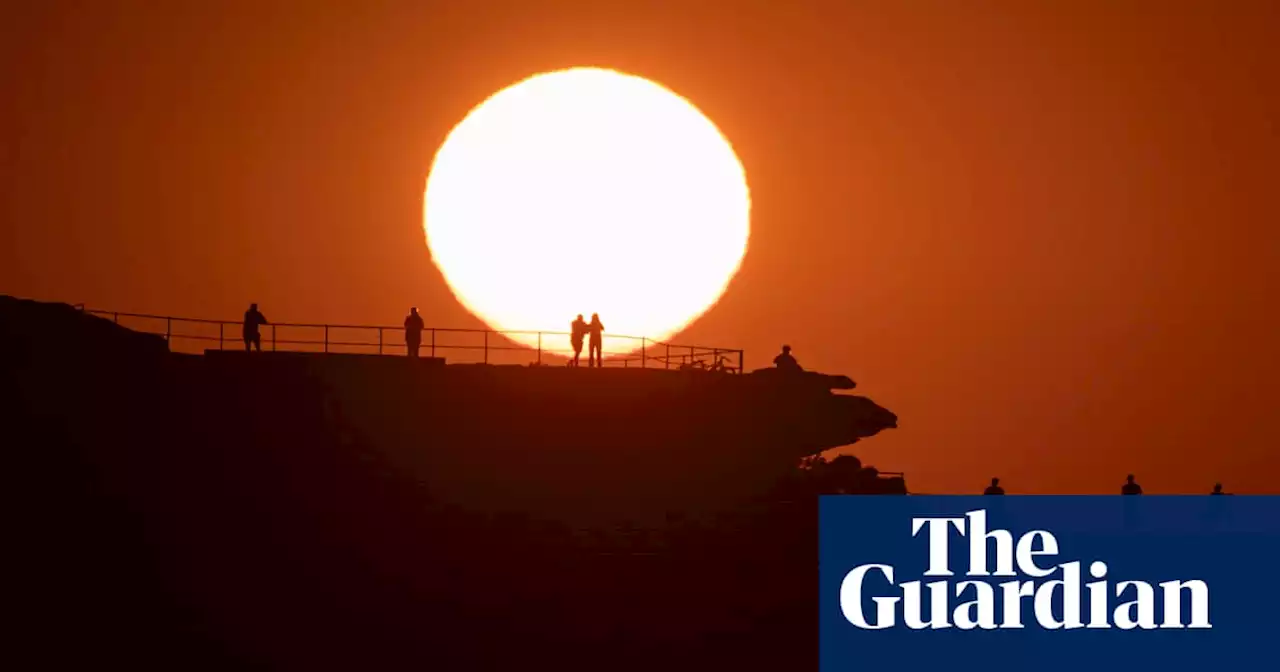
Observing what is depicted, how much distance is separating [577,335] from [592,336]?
1.57 ft

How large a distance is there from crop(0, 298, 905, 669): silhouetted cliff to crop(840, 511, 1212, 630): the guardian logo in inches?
180

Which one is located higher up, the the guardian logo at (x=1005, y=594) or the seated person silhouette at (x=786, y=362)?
the seated person silhouette at (x=786, y=362)

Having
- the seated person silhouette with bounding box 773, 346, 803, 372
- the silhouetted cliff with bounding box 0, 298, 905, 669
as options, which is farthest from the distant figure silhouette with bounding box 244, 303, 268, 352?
the seated person silhouette with bounding box 773, 346, 803, 372

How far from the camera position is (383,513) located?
5538cm

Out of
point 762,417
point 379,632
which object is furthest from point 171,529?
point 762,417

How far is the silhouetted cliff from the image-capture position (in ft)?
168

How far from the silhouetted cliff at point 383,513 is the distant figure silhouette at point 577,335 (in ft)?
7.46

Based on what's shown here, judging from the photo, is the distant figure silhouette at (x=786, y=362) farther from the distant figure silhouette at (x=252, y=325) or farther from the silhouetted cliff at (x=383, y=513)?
the distant figure silhouette at (x=252, y=325)

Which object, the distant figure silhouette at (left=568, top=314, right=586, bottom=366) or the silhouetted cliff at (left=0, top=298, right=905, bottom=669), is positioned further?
the distant figure silhouette at (left=568, top=314, right=586, bottom=366)

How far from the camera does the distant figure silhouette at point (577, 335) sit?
62.6m

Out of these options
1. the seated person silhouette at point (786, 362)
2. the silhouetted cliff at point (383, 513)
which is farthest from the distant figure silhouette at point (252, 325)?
the seated person silhouette at point (786, 362)

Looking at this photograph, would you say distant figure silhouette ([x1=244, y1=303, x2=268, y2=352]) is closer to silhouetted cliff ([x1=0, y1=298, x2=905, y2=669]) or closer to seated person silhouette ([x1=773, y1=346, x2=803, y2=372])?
silhouetted cliff ([x1=0, y1=298, x2=905, y2=669])

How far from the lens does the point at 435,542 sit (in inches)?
2173

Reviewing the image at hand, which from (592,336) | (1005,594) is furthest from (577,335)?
(1005,594)
